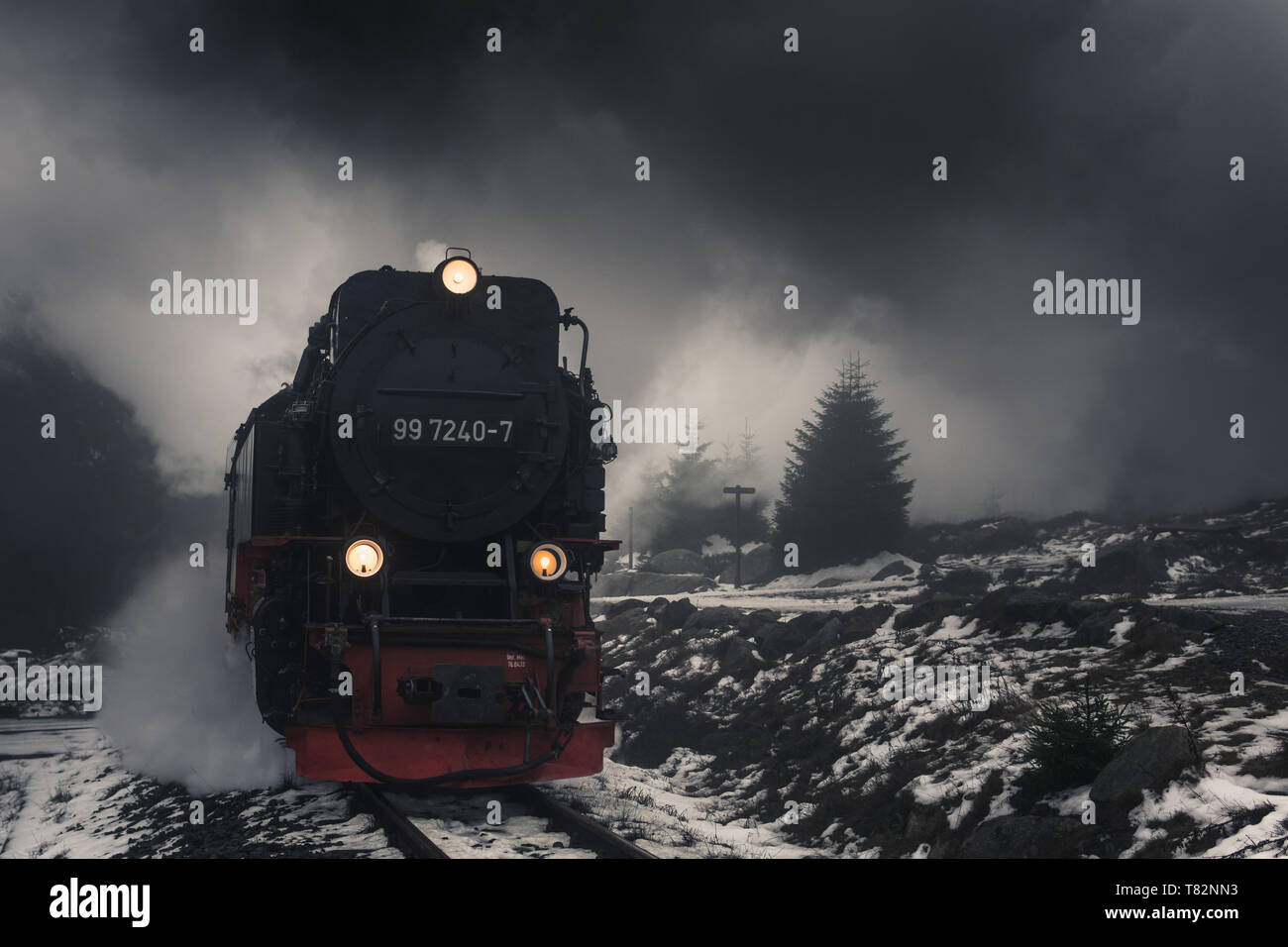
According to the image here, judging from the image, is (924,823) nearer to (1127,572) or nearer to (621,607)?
(1127,572)

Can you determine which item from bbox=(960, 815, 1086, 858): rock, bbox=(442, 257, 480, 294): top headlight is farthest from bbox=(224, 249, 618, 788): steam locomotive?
bbox=(960, 815, 1086, 858): rock

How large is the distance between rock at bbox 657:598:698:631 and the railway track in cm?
1117

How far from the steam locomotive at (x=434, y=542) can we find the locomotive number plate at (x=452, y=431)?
0.02 metres

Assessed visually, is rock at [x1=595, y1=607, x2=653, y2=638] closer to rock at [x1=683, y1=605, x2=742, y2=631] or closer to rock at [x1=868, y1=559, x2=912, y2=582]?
rock at [x1=683, y1=605, x2=742, y2=631]

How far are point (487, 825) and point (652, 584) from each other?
A: 30.3 m

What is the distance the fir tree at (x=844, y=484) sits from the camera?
33.4 m

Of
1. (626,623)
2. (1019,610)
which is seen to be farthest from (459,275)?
(626,623)

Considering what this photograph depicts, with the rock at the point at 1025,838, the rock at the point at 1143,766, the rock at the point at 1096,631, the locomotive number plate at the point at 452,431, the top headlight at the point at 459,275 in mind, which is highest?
the top headlight at the point at 459,275

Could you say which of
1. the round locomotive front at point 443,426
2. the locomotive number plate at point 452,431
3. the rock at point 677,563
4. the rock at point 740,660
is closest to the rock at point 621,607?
the rock at point 740,660

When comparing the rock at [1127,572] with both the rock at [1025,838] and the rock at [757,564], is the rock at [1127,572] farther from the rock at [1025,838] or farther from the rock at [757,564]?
the rock at [757,564]

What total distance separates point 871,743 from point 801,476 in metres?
26.3

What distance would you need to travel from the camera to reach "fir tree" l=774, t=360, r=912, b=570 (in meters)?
33.4

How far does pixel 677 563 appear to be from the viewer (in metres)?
46.8

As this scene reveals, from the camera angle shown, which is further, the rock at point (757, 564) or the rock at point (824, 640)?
the rock at point (757, 564)
